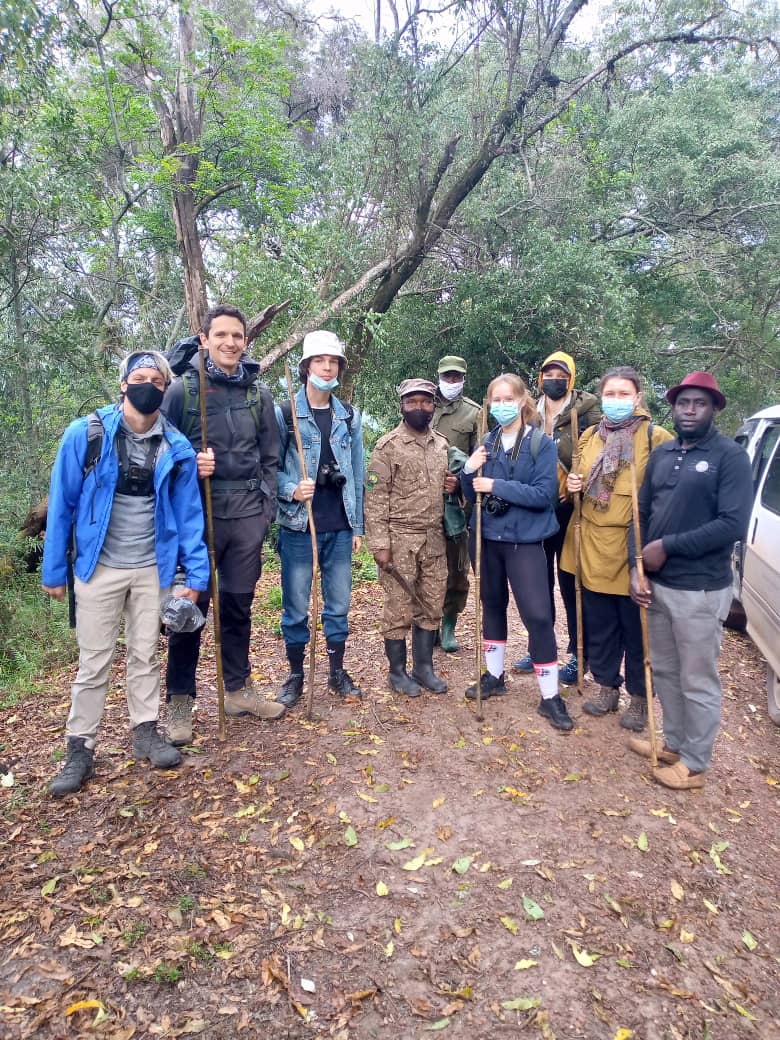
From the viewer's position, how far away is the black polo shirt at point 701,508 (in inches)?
135

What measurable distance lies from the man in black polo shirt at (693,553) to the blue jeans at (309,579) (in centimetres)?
193

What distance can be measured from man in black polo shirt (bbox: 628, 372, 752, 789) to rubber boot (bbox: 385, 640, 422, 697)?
173 centimetres

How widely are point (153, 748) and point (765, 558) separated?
4.69 meters

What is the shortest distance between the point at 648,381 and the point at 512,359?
3886mm

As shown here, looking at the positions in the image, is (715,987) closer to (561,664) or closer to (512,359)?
(561,664)

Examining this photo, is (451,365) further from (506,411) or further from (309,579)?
(309,579)

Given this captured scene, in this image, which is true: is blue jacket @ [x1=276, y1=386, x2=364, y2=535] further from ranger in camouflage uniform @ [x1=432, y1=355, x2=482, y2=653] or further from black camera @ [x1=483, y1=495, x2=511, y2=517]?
ranger in camouflage uniform @ [x1=432, y1=355, x2=482, y2=653]

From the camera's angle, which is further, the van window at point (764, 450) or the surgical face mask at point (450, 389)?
the van window at point (764, 450)

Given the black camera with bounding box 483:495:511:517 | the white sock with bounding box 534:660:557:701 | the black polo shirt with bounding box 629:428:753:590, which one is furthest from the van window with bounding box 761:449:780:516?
the black camera with bounding box 483:495:511:517

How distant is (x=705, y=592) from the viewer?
3.59 metres

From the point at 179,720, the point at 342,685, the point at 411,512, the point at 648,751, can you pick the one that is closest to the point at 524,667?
the point at 648,751

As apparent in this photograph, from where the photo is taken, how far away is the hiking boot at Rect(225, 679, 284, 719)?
14.8ft

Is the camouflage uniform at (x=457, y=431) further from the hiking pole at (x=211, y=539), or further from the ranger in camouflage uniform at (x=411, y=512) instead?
the hiking pole at (x=211, y=539)

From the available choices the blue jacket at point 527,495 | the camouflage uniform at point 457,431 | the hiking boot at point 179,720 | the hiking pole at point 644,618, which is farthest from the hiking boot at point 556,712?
the hiking boot at point 179,720
